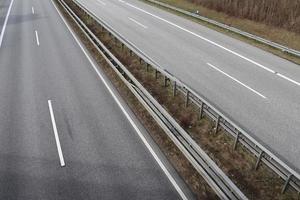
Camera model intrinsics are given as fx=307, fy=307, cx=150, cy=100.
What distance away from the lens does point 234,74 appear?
57.6 ft

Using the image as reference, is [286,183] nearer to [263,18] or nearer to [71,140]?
[71,140]

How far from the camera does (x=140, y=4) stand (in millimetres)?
41000

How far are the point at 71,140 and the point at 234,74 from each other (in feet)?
33.6

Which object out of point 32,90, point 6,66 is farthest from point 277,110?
point 6,66

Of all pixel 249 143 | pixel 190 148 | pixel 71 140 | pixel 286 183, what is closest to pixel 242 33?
pixel 249 143

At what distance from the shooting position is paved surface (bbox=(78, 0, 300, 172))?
12.4m

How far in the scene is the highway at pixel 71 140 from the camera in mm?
9328

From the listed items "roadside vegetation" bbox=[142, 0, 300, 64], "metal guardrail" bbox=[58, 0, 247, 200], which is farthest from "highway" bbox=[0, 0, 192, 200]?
"roadside vegetation" bbox=[142, 0, 300, 64]

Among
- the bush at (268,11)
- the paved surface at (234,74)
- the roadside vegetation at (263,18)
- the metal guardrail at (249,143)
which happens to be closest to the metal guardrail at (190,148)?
the metal guardrail at (249,143)

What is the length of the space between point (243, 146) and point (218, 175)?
260 cm

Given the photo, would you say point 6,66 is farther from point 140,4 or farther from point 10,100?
point 140,4

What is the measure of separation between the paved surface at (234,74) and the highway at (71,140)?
14.2 ft

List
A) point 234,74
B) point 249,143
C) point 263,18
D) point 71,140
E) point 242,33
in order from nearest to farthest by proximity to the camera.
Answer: point 249,143
point 71,140
point 234,74
point 242,33
point 263,18

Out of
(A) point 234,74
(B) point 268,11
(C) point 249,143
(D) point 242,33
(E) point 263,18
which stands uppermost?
(B) point 268,11
